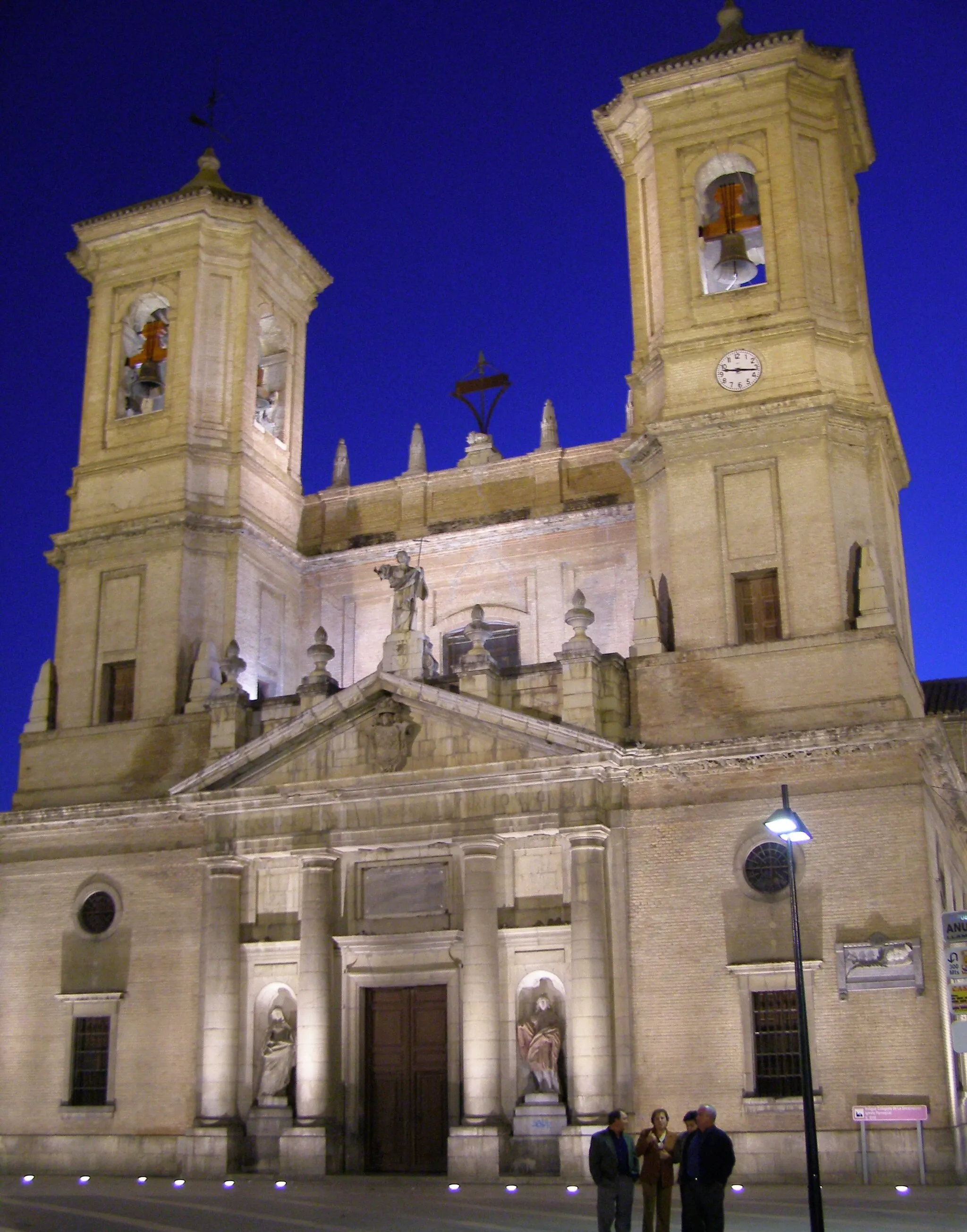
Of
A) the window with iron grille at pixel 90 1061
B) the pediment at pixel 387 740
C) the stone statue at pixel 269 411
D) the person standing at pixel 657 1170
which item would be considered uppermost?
the stone statue at pixel 269 411

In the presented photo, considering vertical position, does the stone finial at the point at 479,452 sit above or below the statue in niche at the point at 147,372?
below

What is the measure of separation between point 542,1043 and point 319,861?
5100 millimetres

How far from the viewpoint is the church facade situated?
23234 millimetres

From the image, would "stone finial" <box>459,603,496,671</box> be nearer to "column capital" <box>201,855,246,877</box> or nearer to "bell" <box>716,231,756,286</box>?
"column capital" <box>201,855,246,877</box>

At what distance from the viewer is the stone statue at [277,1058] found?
2569cm

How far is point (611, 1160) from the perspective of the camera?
14.1m

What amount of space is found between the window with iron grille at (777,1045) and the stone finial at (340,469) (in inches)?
635

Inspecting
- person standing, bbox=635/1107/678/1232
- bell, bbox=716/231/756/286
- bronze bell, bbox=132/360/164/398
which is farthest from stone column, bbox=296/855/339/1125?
bell, bbox=716/231/756/286

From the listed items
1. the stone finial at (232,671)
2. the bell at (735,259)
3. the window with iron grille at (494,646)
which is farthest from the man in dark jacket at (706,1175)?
the bell at (735,259)

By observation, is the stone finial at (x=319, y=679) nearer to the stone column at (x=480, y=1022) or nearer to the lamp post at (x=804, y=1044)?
the stone column at (x=480, y=1022)

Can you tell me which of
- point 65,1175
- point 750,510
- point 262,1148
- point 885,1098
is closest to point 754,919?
point 885,1098

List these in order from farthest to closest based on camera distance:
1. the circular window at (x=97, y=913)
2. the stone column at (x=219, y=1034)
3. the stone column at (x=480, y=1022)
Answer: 1. the circular window at (x=97, y=913)
2. the stone column at (x=219, y=1034)
3. the stone column at (x=480, y=1022)

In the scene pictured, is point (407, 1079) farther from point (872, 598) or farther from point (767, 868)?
point (872, 598)

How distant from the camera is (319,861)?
25.9m
